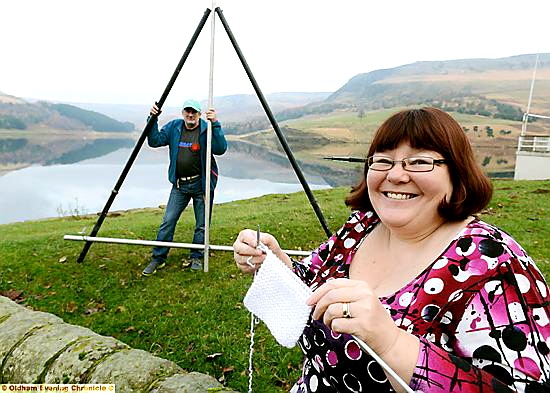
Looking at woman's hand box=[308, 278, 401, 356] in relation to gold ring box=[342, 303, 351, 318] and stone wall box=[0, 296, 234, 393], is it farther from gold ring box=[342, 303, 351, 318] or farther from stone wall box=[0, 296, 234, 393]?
stone wall box=[0, 296, 234, 393]

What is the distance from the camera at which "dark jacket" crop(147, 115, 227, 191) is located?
4.72 m

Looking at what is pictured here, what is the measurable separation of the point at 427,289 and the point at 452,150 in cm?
45

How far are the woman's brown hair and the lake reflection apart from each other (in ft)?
12.7

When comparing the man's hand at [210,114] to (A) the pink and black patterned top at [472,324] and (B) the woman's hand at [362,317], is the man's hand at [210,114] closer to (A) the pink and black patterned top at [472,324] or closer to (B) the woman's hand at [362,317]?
(A) the pink and black patterned top at [472,324]

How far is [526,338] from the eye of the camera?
1.04m

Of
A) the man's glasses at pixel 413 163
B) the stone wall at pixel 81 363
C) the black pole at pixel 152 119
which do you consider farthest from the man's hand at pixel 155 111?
the man's glasses at pixel 413 163

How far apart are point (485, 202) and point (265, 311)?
85 centimetres

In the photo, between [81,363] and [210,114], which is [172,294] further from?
[81,363]

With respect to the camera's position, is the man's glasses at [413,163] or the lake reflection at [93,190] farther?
Result: the lake reflection at [93,190]

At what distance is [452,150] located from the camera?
1.36m

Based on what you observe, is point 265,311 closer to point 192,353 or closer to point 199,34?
point 192,353

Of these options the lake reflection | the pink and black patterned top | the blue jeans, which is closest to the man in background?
the blue jeans

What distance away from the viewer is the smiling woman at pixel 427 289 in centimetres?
105

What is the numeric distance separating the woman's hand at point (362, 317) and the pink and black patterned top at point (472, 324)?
106 millimetres
